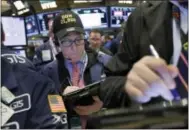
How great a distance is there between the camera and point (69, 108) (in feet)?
6.39

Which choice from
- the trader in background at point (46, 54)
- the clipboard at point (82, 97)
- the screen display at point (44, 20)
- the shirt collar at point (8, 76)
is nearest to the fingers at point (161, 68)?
the clipboard at point (82, 97)

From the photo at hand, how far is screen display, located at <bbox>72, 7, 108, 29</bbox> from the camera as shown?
6.10 metres

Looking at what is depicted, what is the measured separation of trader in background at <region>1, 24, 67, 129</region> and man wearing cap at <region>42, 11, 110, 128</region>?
2.60 ft

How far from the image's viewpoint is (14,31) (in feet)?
17.0

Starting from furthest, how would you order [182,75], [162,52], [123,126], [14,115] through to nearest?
[14,115] < [162,52] < [182,75] < [123,126]

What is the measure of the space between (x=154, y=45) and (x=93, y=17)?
17.1 ft

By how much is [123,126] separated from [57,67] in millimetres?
1868

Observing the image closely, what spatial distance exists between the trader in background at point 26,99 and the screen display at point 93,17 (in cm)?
448

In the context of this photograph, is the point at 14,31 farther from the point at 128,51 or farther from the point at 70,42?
the point at 128,51

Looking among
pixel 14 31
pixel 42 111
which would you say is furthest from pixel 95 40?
pixel 42 111

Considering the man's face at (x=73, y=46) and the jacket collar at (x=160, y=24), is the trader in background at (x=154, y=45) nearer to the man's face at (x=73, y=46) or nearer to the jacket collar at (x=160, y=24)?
the jacket collar at (x=160, y=24)

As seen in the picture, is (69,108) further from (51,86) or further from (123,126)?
(123,126)

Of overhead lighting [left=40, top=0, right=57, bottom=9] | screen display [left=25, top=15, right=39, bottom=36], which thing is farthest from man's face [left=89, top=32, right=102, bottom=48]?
overhead lighting [left=40, top=0, right=57, bottom=9]

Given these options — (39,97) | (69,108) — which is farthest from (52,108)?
(69,108)
